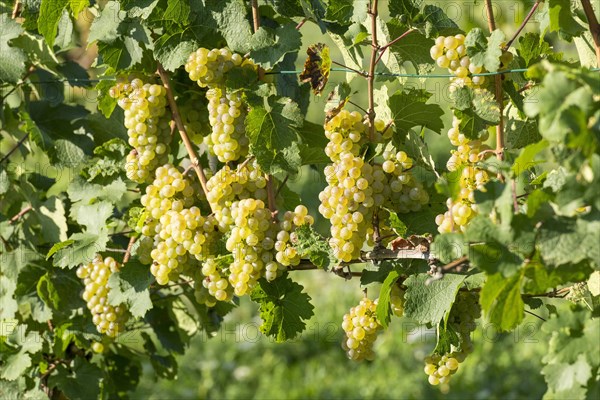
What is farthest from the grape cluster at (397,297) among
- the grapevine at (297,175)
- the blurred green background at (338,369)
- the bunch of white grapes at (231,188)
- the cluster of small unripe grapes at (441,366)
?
the blurred green background at (338,369)

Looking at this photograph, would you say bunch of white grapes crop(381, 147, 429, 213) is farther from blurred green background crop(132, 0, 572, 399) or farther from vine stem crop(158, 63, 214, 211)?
blurred green background crop(132, 0, 572, 399)

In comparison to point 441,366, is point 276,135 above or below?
above

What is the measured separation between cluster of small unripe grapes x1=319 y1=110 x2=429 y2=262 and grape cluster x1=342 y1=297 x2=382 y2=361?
15cm

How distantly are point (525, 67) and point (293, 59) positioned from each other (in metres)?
0.54

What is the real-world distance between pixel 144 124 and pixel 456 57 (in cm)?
69

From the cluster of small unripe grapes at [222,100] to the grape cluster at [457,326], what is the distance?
52cm

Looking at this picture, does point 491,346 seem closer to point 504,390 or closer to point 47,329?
point 504,390

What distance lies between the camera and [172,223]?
164 cm

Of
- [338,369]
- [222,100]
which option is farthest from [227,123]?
[338,369]

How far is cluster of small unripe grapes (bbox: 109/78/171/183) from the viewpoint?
176 cm

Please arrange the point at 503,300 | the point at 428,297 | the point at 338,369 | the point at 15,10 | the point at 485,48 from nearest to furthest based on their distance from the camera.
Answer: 1. the point at 503,300
2. the point at 485,48
3. the point at 428,297
4. the point at 15,10
5. the point at 338,369

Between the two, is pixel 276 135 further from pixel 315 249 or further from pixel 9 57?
pixel 9 57

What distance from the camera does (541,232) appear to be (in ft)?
3.73

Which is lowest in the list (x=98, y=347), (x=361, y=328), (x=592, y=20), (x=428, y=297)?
(x=98, y=347)
